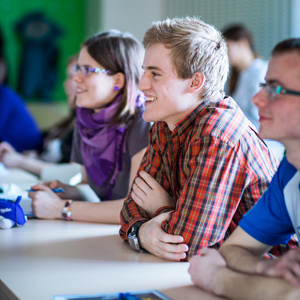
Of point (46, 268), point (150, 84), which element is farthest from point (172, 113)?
point (46, 268)

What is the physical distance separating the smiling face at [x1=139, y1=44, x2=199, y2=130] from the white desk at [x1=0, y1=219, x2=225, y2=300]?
0.42m

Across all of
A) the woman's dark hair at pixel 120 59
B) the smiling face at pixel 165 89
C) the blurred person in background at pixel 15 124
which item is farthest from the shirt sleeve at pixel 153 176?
the blurred person in background at pixel 15 124

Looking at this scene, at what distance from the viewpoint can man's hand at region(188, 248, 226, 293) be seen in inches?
42.7

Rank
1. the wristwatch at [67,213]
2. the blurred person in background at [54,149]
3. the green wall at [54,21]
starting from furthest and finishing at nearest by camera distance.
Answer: the green wall at [54,21] → the blurred person in background at [54,149] → the wristwatch at [67,213]

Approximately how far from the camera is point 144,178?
1621 millimetres

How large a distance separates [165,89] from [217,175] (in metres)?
0.36

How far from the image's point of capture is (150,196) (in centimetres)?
157

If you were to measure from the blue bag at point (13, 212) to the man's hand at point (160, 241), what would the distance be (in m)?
0.50

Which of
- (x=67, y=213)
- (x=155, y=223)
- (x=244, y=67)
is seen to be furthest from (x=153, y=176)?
(x=244, y=67)

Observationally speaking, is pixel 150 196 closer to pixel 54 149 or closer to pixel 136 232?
pixel 136 232

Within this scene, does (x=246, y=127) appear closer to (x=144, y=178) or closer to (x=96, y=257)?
(x=144, y=178)

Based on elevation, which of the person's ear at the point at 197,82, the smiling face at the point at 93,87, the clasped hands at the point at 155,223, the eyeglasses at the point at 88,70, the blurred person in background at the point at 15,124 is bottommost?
the blurred person in background at the point at 15,124

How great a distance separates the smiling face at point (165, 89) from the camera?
5.10 ft

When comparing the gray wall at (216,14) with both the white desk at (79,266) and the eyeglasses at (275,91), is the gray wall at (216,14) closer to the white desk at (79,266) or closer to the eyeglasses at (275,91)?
the white desk at (79,266)
